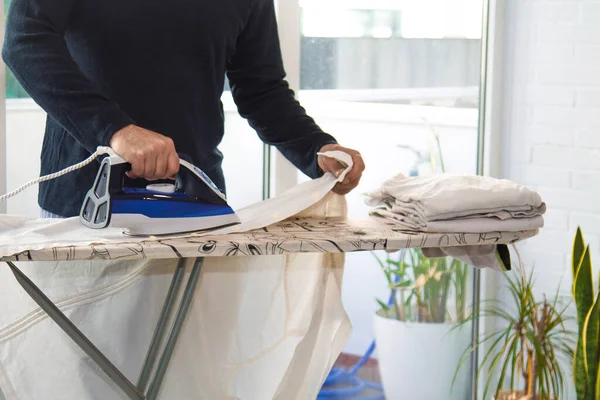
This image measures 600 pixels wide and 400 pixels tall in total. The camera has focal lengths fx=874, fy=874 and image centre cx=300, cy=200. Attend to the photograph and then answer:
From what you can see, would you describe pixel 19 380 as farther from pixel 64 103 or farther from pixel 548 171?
pixel 548 171

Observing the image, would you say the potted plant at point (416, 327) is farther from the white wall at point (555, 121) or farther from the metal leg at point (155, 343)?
the metal leg at point (155, 343)

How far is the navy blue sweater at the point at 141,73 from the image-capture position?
1.49m

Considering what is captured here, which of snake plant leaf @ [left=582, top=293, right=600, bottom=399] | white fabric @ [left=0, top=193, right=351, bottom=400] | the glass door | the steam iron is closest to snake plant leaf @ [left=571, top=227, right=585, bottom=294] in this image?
snake plant leaf @ [left=582, top=293, right=600, bottom=399]

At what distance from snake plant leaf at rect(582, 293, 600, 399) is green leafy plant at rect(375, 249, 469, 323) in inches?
25.1

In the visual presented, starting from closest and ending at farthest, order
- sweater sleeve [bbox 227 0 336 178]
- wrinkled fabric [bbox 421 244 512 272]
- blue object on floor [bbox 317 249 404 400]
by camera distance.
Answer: wrinkled fabric [bbox 421 244 512 272] < sweater sleeve [bbox 227 0 336 178] < blue object on floor [bbox 317 249 404 400]

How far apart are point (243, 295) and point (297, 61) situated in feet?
2.99

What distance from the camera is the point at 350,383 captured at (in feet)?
9.29

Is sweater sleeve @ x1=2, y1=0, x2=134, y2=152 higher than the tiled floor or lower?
higher

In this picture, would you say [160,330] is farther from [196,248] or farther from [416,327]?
[416,327]

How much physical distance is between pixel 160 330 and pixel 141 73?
0.49 meters

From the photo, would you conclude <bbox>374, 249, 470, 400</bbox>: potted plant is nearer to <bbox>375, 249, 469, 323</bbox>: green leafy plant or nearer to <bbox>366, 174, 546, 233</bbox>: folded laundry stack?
<bbox>375, 249, 469, 323</bbox>: green leafy plant

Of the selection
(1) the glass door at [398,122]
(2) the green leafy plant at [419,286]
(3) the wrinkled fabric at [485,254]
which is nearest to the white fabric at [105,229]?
(3) the wrinkled fabric at [485,254]

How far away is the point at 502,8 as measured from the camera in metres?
2.99

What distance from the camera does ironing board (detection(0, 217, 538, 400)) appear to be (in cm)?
136
